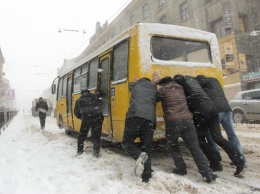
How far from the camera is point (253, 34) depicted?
2194 centimetres

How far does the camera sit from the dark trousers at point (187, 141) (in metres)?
4.17

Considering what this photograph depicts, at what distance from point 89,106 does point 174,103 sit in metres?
2.48

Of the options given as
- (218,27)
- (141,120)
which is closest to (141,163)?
(141,120)

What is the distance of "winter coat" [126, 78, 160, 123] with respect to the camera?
4.39m

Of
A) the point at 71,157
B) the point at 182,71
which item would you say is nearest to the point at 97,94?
the point at 71,157

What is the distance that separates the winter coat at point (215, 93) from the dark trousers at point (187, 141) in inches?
27.3

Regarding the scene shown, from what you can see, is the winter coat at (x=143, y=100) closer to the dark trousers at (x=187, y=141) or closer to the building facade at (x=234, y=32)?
Result: the dark trousers at (x=187, y=141)

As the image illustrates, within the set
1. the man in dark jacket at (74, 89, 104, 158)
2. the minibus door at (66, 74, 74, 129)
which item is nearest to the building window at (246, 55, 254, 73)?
the minibus door at (66, 74, 74, 129)

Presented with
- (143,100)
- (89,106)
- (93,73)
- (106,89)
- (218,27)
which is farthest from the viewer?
(218,27)

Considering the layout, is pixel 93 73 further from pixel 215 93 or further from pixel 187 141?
pixel 187 141

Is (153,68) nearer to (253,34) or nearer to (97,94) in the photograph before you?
(97,94)

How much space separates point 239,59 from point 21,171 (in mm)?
19764

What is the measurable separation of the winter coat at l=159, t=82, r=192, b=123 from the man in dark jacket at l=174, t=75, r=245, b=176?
7.5 inches

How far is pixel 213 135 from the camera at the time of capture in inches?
184
